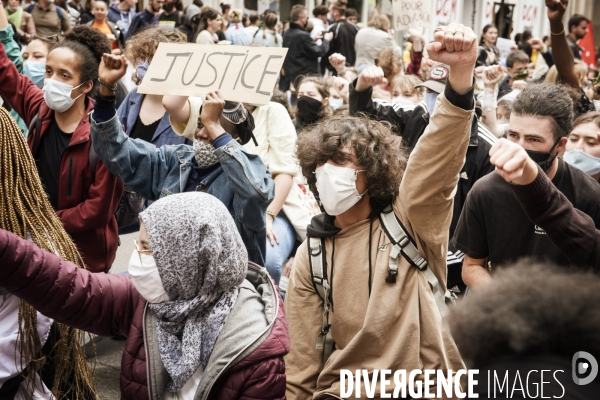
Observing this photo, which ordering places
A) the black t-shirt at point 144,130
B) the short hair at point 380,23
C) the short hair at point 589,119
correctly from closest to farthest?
the short hair at point 589,119, the black t-shirt at point 144,130, the short hair at point 380,23

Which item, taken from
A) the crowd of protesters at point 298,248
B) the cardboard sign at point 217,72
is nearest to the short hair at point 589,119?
the crowd of protesters at point 298,248

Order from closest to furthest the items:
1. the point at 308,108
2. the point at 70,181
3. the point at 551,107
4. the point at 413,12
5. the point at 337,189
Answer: the point at 337,189, the point at 551,107, the point at 70,181, the point at 308,108, the point at 413,12

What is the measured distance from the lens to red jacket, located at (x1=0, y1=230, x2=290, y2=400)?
2232 mm

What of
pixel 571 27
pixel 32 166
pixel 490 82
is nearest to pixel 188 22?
pixel 571 27

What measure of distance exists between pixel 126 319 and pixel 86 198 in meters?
1.46

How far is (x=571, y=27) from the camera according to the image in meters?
11.2

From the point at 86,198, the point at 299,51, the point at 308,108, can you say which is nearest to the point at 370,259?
the point at 86,198

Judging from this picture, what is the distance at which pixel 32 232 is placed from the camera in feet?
8.57

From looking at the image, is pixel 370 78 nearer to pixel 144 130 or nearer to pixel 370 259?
pixel 144 130

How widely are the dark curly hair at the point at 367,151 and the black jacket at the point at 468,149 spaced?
94 centimetres

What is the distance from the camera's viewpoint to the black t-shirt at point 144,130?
4414 millimetres

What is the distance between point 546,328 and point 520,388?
114 mm

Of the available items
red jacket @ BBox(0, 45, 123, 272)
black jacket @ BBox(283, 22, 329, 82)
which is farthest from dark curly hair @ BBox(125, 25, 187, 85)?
black jacket @ BBox(283, 22, 329, 82)

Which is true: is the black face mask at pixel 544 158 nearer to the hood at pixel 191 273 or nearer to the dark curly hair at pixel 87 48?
the hood at pixel 191 273
